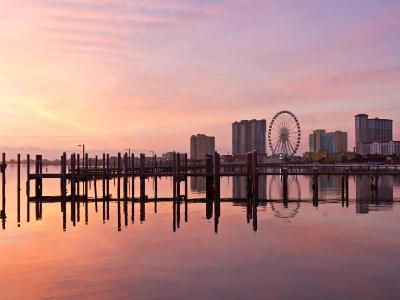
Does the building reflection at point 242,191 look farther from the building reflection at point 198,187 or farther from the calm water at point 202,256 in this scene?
the calm water at point 202,256

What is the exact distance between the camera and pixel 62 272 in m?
18.2

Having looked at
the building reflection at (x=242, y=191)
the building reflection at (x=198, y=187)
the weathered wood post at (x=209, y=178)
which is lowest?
the building reflection at (x=242, y=191)

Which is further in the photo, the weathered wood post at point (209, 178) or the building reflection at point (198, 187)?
the building reflection at point (198, 187)

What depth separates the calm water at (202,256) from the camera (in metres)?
15.8

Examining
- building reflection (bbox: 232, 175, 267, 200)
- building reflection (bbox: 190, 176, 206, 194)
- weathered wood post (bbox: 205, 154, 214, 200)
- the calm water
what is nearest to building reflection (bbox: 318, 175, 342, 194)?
building reflection (bbox: 232, 175, 267, 200)

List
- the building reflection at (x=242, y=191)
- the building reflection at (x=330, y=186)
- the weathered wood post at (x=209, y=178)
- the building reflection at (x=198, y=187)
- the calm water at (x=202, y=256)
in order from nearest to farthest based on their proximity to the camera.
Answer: the calm water at (x=202, y=256)
the weathered wood post at (x=209, y=178)
the building reflection at (x=242, y=191)
the building reflection at (x=198, y=187)
the building reflection at (x=330, y=186)

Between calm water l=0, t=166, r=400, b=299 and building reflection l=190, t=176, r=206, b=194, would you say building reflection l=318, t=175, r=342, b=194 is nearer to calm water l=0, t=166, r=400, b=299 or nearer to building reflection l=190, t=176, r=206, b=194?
building reflection l=190, t=176, r=206, b=194

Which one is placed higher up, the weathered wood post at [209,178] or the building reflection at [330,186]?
the weathered wood post at [209,178]

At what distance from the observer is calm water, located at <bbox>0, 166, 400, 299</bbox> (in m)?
15.8

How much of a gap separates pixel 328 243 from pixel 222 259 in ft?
19.9

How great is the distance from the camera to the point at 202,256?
20.7m

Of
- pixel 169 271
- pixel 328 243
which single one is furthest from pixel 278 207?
pixel 169 271

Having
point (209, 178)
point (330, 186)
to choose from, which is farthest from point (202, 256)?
point (330, 186)

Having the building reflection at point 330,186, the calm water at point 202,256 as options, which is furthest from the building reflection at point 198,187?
the calm water at point 202,256
